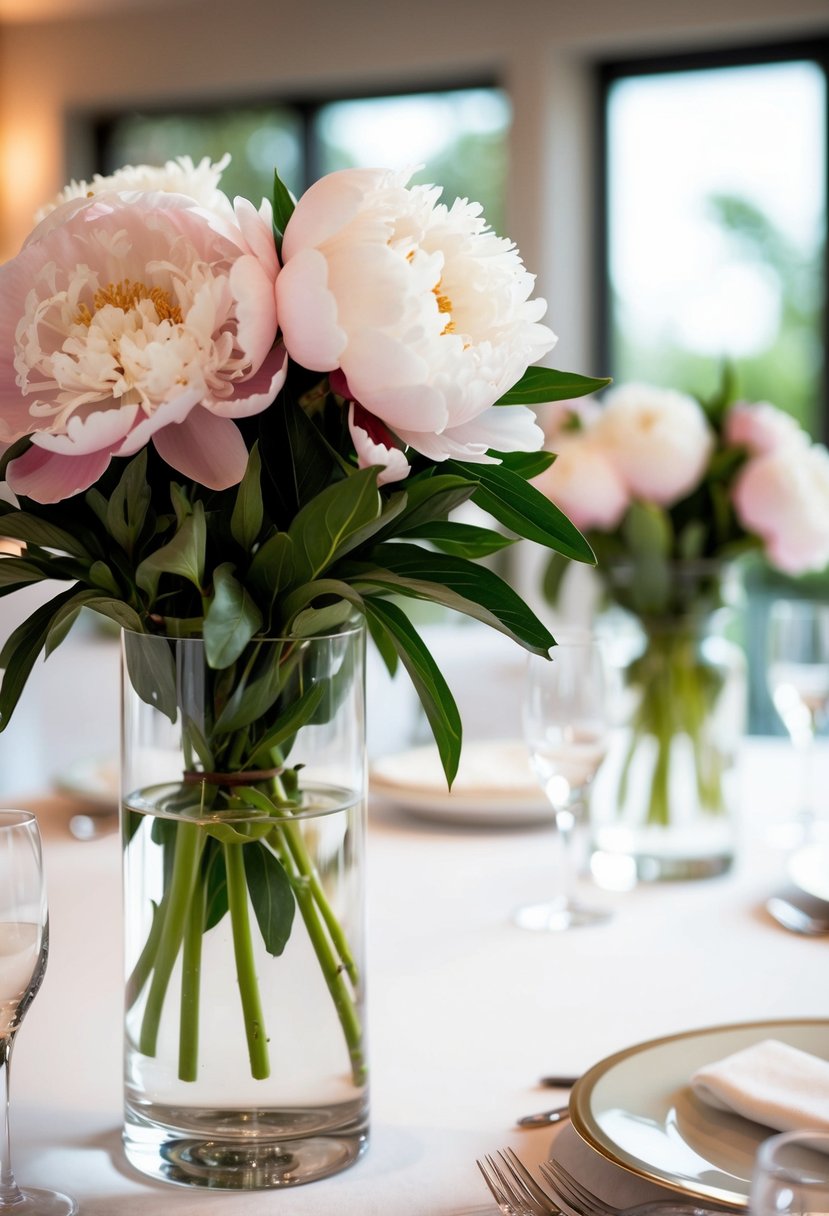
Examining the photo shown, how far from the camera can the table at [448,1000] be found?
68 cm

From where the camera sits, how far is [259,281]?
0.58 metres

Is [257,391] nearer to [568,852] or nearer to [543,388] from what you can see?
[543,388]

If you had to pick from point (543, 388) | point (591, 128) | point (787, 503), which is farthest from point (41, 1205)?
point (591, 128)

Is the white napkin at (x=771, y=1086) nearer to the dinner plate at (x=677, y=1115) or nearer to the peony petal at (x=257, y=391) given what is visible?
the dinner plate at (x=677, y=1115)

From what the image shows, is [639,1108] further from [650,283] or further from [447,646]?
[650,283]

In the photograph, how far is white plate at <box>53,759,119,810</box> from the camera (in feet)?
4.41

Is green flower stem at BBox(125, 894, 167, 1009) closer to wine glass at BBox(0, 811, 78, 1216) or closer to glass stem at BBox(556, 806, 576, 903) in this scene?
wine glass at BBox(0, 811, 78, 1216)

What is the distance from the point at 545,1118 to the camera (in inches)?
28.9

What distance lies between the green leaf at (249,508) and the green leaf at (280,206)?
0.34ft

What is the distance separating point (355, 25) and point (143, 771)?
4.63 m

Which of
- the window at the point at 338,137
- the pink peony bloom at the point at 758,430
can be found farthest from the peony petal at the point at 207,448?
the window at the point at 338,137

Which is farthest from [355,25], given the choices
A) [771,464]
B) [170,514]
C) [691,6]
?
[170,514]

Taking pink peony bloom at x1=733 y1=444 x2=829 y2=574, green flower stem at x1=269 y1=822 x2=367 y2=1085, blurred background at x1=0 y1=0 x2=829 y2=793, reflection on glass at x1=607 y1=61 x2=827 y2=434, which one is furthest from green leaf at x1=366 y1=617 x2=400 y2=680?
reflection on glass at x1=607 y1=61 x2=827 y2=434

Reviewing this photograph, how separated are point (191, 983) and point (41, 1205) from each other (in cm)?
12
